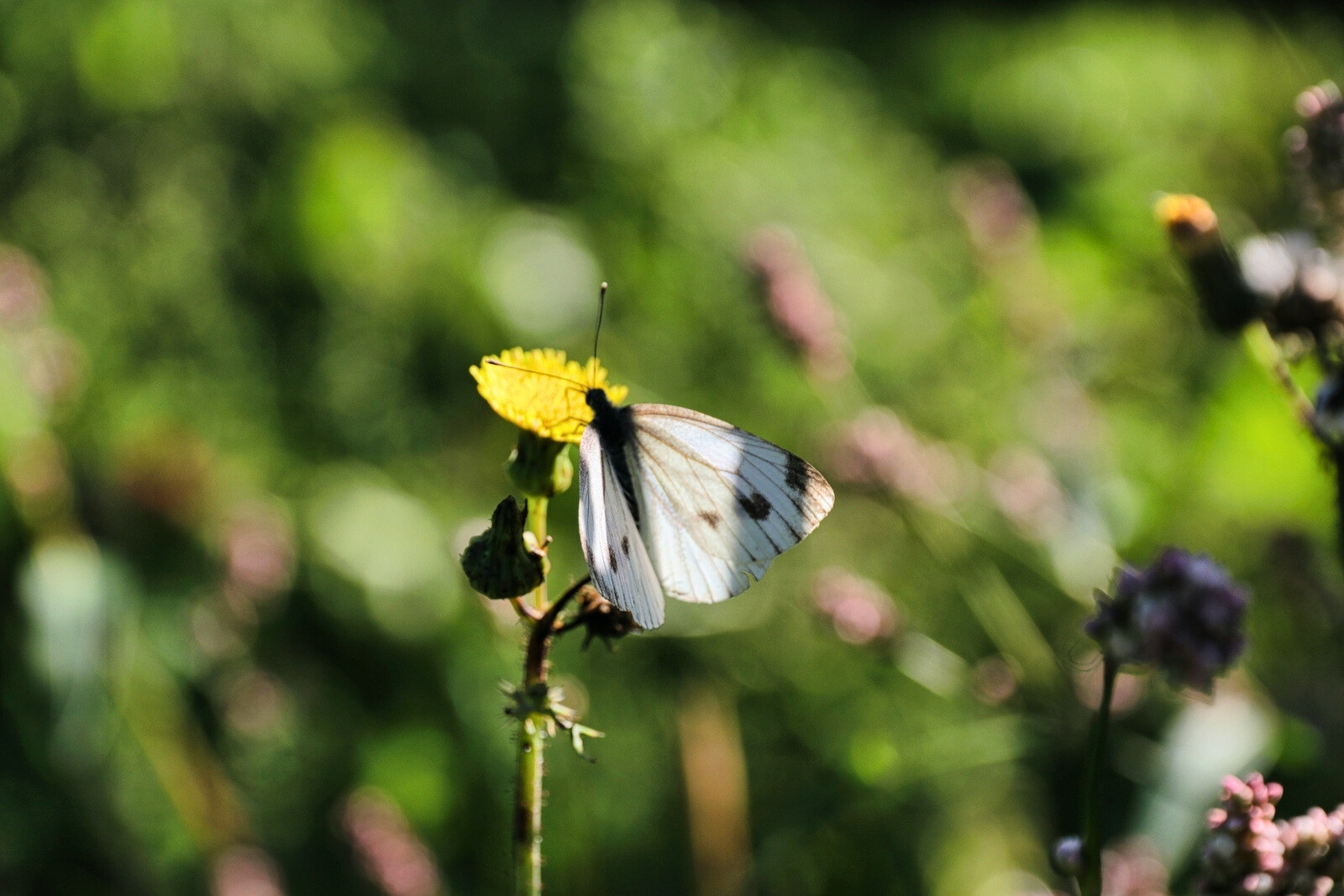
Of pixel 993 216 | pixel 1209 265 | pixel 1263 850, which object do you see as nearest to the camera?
pixel 1263 850

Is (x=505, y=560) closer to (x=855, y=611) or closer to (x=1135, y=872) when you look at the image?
(x=855, y=611)

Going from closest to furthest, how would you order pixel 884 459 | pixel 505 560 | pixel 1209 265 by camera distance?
pixel 505 560, pixel 1209 265, pixel 884 459

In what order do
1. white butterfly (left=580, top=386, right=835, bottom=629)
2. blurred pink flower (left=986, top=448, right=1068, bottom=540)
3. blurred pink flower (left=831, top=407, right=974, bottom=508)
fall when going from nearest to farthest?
white butterfly (left=580, top=386, right=835, bottom=629) → blurred pink flower (left=831, top=407, right=974, bottom=508) → blurred pink flower (left=986, top=448, right=1068, bottom=540)

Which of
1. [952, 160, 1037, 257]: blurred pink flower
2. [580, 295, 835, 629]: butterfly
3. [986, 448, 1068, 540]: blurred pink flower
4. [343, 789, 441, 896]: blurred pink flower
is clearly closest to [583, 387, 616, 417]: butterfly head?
[580, 295, 835, 629]: butterfly

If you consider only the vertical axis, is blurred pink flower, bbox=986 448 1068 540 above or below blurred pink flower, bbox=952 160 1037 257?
below

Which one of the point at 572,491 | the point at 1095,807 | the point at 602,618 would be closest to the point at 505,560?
the point at 602,618

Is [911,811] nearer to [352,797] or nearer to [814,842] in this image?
[814,842]

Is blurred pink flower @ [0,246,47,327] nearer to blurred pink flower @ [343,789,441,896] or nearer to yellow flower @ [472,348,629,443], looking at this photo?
blurred pink flower @ [343,789,441,896]
